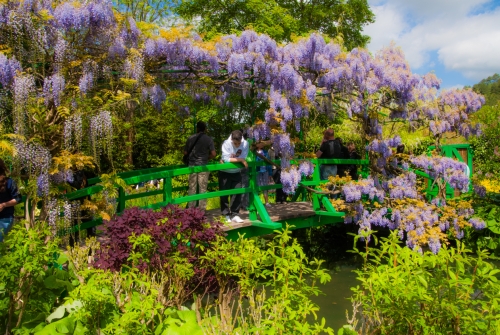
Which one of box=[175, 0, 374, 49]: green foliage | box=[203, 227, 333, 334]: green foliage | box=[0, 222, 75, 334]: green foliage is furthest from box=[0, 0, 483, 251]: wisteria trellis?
box=[175, 0, 374, 49]: green foliage

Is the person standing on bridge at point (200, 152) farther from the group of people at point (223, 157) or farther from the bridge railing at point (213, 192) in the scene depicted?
the bridge railing at point (213, 192)

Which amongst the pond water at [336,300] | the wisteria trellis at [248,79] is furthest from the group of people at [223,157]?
the pond water at [336,300]

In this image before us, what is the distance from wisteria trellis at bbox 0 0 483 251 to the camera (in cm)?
494

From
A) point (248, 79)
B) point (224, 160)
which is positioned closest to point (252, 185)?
point (224, 160)

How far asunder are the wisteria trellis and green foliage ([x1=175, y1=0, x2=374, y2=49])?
4.64 m

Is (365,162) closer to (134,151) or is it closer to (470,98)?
(470,98)

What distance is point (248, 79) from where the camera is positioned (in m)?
6.86

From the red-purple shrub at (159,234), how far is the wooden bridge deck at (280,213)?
1.73 m

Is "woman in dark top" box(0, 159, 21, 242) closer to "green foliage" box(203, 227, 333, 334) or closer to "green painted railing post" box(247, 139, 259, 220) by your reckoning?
"green foliage" box(203, 227, 333, 334)

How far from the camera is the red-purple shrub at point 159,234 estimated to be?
4.14 metres

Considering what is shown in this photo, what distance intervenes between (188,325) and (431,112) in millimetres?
7494

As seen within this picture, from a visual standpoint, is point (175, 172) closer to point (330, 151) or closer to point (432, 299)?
point (330, 151)

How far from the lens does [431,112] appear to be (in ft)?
29.0

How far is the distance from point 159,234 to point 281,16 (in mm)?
12662
